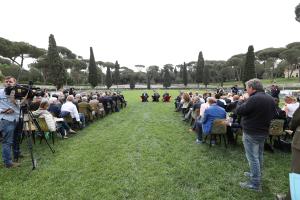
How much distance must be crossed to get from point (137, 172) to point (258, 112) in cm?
236

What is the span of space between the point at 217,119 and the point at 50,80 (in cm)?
3647

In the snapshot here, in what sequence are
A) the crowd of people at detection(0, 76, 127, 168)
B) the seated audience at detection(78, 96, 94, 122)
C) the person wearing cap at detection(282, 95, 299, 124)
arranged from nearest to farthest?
the crowd of people at detection(0, 76, 127, 168)
the person wearing cap at detection(282, 95, 299, 124)
the seated audience at detection(78, 96, 94, 122)

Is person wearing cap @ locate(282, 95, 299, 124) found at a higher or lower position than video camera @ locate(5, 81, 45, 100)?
lower

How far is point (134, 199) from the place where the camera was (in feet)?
11.7

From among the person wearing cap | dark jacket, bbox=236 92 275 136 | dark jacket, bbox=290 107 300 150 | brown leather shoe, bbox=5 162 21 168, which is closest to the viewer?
dark jacket, bbox=290 107 300 150

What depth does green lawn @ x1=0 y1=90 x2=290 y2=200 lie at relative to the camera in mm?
3783

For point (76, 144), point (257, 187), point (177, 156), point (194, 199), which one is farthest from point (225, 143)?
point (76, 144)

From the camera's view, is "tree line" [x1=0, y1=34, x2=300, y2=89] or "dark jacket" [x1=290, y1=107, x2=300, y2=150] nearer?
"dark jacket" [x1=290, y1=107, x2=300, y2=150]

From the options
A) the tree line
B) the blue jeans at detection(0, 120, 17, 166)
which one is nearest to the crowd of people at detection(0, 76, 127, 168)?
the blue jeans at detection(0, 120, 17, 166)

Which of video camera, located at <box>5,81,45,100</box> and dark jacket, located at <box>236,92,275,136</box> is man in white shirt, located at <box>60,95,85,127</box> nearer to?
video camera, located at <box>5,81,45,100</box>

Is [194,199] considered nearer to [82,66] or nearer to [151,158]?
[151,158]

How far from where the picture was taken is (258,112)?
3.67 meters

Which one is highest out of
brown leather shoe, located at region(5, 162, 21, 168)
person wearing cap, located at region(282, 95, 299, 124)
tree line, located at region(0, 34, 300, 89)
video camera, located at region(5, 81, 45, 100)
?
tree line, located at region(0, 34, 300, 89)

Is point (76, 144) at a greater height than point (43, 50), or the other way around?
point (43, 50)
